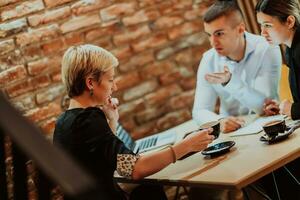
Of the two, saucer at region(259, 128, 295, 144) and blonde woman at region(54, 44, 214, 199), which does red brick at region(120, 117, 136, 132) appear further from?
saucer at region(259, 128, 295, 144)

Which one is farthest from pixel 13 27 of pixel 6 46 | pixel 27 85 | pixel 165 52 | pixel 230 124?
pixel 230 124

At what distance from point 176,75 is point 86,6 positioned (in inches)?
32.9

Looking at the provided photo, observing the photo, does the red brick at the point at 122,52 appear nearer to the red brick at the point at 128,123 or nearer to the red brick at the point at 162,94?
the red brick at the point at 162,94

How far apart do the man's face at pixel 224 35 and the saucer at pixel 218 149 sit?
30.2 inches

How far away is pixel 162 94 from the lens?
3.30 metres

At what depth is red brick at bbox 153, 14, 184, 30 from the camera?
10.7ft

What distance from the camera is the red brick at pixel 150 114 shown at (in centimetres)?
323

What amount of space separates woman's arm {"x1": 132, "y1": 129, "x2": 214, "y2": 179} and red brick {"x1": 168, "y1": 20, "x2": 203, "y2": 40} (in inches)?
61.2

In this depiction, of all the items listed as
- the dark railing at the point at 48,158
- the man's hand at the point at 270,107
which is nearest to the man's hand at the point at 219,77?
the man's hand at the point at 270,107

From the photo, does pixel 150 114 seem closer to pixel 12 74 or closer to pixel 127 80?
pixel 127 80

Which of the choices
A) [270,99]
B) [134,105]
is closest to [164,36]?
[134,105]

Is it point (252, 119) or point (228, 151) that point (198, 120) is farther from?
point (228, 151)

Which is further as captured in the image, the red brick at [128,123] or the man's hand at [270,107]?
the red brick at [128,123]

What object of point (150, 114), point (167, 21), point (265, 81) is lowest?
point (150, 114)
